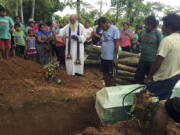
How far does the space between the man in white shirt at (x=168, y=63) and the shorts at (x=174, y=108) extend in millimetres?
690

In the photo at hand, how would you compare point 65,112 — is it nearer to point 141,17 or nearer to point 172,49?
point 172,49

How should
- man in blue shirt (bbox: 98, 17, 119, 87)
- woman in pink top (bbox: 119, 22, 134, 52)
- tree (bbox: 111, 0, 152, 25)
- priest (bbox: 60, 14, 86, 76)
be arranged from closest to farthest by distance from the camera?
man in blue shirt (bbox: 98, 17, 119, 87)
priest (bbox: 60, 14, 86, 76)
woman in pink top (bbox: 119, 22, 134, 52)
tree (bbox: 111, 0, 152, 25)

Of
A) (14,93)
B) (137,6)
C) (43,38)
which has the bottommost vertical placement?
(14,93)

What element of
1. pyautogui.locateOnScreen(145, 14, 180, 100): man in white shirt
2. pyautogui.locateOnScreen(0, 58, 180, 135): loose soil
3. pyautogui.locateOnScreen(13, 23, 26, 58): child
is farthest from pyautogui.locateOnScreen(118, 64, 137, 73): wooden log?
pyautogui.locateOnScreen(145, 14, 180, 100): man in white shirt

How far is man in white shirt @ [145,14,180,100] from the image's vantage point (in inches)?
150

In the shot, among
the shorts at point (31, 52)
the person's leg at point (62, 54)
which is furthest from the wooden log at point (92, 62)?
the shorts at point (31, 52)

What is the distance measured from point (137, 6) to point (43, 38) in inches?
558

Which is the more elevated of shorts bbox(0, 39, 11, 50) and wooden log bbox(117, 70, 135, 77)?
shorts bbox(0, 39, 11, 50)

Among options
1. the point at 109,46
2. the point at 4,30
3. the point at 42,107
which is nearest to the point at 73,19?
the point at 109,46

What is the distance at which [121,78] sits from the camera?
8039 millimetres

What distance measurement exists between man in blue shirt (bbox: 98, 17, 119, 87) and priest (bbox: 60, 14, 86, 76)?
5.16 ft

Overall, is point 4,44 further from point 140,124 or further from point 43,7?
point 43,7

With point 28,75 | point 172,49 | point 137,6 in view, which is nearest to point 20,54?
point 28,75

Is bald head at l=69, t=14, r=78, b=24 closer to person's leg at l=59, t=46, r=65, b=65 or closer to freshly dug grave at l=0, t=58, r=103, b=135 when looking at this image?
person's leg at l=59, t=46, r=65, b=65
